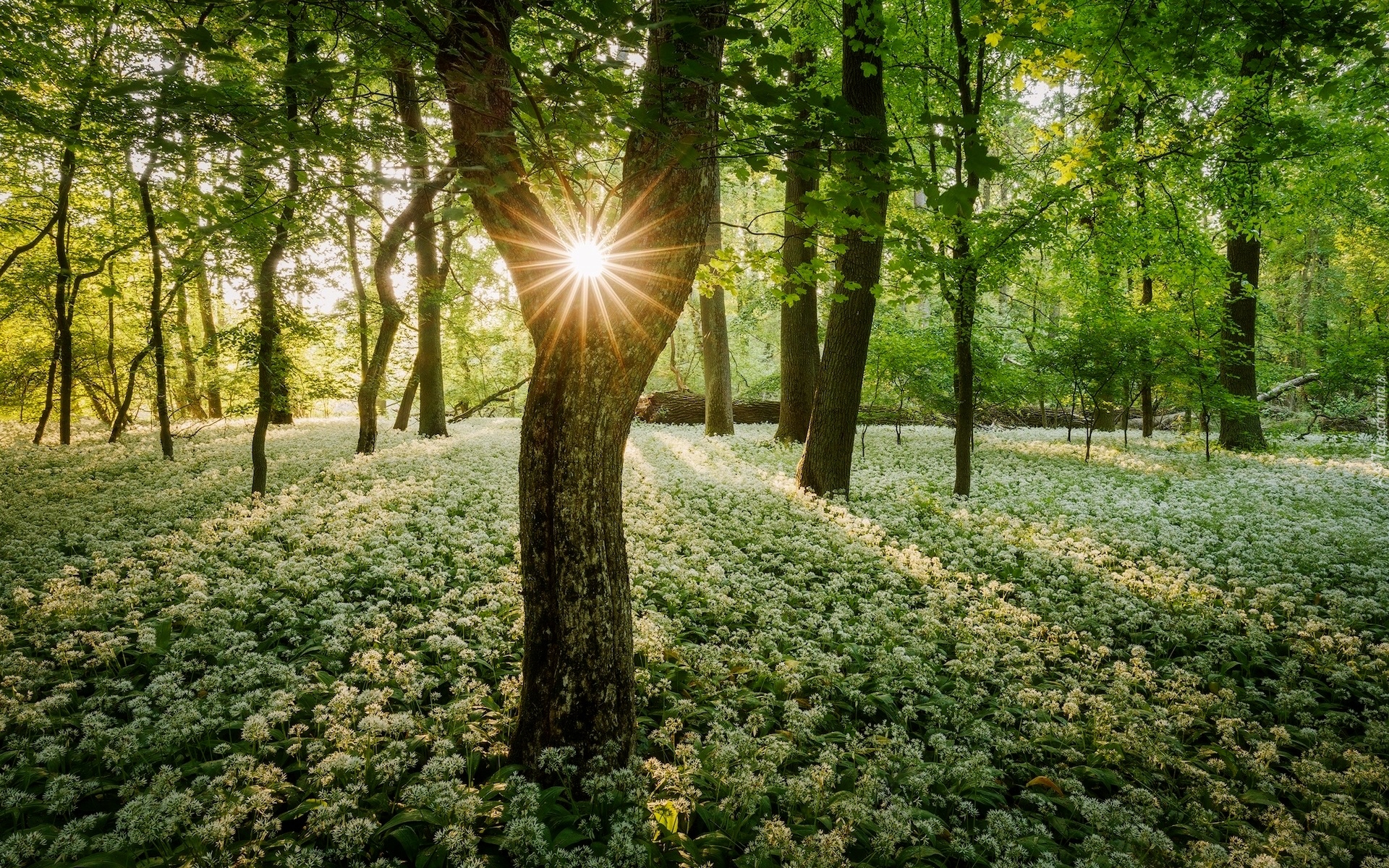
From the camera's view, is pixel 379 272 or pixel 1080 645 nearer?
pixel 1080 645

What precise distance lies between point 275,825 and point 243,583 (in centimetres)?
355

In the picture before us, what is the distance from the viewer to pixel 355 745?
10.8 ft

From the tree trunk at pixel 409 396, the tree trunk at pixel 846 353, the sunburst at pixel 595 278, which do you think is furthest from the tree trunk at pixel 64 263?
the tree trunk at pixel 846 353

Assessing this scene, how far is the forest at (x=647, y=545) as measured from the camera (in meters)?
2.83

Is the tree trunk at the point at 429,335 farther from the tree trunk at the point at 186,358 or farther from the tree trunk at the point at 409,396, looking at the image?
the tree trunk at the point at 186,358

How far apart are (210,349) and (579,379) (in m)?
9.06

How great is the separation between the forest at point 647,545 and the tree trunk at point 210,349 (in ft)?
1.78

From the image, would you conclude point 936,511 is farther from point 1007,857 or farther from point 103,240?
point 103,240

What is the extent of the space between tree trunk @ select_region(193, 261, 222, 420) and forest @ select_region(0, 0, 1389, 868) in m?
0.54

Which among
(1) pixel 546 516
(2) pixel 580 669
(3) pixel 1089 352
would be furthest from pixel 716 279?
(3) pixel 1089 352

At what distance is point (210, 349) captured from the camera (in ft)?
29.2

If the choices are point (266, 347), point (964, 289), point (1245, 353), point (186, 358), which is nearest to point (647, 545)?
point (964, 289)

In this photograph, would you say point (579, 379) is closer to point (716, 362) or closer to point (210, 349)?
point (210, 349)

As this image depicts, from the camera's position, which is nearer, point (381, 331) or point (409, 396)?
point (381, 331)
